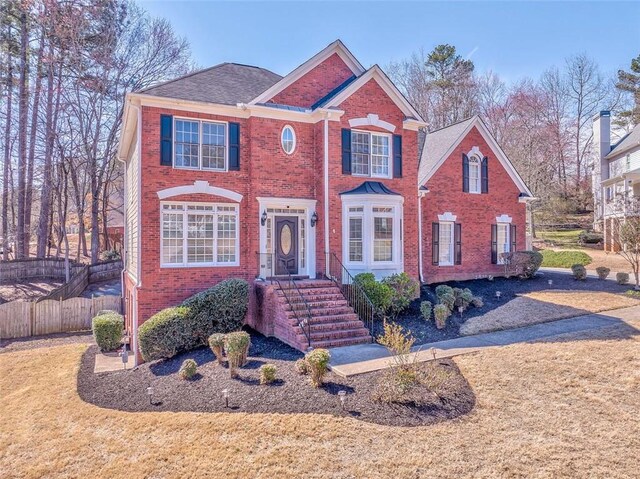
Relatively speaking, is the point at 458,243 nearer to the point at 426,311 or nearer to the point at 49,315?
the point at 426,311

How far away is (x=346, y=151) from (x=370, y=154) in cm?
103

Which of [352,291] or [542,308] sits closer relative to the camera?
[352,291]

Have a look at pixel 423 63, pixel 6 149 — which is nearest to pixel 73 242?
pixel 6 149

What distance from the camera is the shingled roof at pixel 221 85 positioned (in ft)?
39.6

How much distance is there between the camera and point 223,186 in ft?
40.7

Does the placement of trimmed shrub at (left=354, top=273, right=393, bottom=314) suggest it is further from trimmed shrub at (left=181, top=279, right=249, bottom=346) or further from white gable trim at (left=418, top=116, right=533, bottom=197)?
white gable trim at (left=418, top=116, right=533, bottom=197)

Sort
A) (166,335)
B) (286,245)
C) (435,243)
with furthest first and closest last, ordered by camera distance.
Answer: (435,243) → (286,245) → (166,335)

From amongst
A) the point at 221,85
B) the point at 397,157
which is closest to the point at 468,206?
the point at 397,157

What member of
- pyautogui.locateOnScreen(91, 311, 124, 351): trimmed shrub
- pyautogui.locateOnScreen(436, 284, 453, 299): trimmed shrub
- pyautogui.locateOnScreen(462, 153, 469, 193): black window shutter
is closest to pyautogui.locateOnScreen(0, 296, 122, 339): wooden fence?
pyautogui.locateOnScreen(91, 311, 124, 351): trimmed shrub

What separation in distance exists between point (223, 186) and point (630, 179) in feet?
89.3

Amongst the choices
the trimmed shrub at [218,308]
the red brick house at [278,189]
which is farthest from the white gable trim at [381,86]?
the trimmed shrub at [218,308]

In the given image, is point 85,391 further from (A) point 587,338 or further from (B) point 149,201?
(A) point 587,338

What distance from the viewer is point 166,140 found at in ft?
38.4

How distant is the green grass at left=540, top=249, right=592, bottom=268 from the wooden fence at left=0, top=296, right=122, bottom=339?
22928 mm
